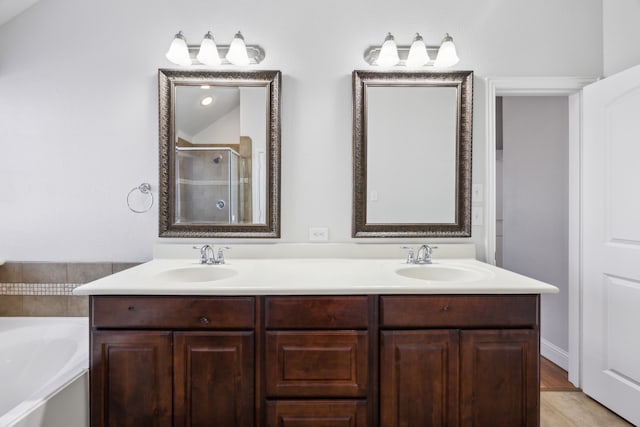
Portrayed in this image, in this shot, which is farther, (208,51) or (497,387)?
(208,51)

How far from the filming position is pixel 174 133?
1.90 metres

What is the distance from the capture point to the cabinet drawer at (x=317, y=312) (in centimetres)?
134

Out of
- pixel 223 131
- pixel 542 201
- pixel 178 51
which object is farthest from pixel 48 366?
pixel 542 201

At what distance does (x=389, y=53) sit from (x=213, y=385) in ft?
6.03

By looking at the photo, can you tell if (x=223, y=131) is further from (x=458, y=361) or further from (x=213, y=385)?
(x=458, y=361)

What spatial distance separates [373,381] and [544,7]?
228 centimetres

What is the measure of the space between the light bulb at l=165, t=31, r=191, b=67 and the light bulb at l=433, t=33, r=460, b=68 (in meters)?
1.42

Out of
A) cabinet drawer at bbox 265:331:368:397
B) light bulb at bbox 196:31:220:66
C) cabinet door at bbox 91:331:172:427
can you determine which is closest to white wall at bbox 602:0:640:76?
cabinet drawer at bbox 265:331:368:397

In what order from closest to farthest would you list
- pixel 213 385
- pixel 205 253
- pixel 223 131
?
1. pixel 213 385
2. pixel 205 253
3. pixel 223 131

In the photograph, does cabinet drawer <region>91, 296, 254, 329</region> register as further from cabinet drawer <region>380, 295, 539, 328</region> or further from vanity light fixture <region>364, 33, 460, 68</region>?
vanity light fixture <region>364, 33, 460, 68</region>

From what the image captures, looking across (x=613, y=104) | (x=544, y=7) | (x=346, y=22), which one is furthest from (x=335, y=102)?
(x=613, y=104)

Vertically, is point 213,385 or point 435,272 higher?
point 435,272

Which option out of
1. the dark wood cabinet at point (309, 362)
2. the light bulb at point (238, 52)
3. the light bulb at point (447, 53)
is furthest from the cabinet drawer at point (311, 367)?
the light bulb at point (447, 53)

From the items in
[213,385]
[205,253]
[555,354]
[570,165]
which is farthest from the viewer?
[555,354]
